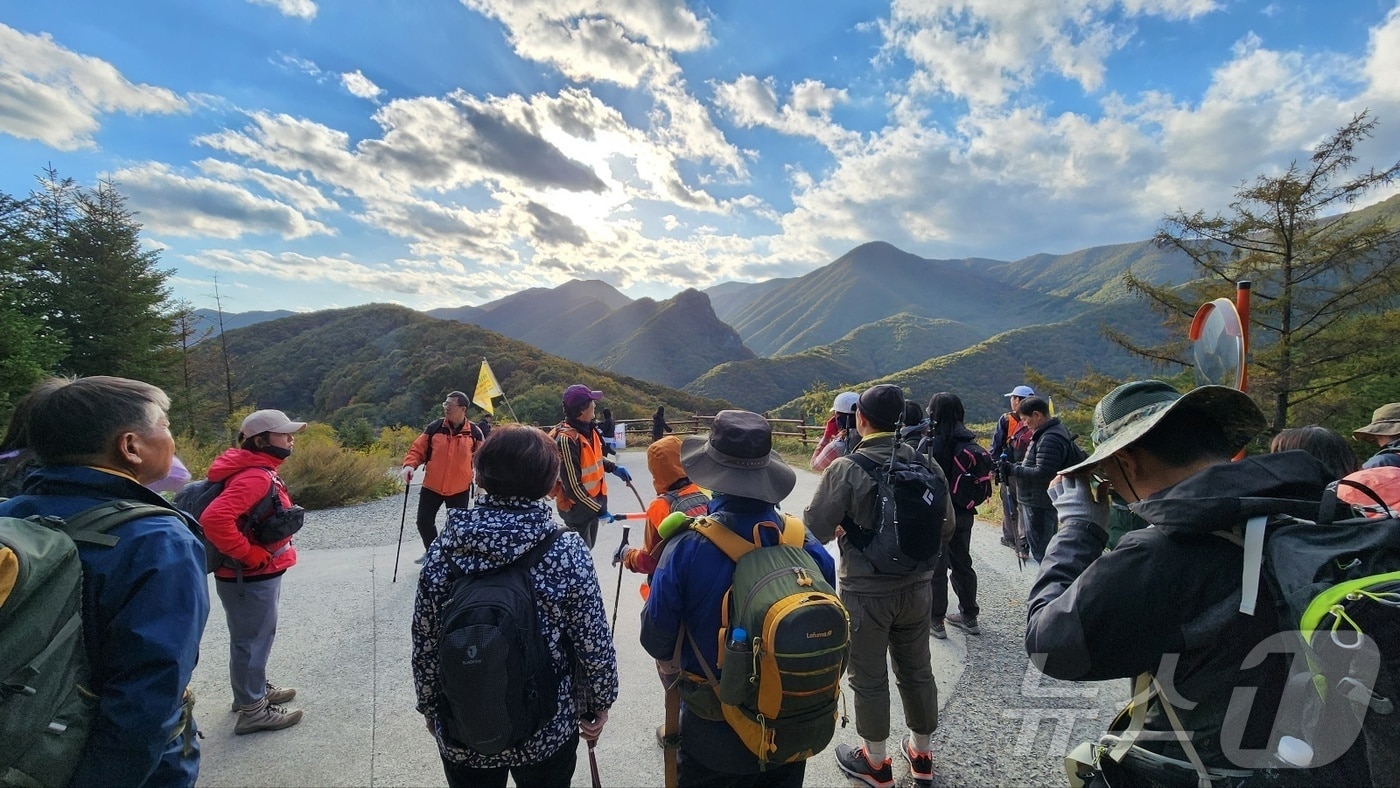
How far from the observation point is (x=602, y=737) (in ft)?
10.2

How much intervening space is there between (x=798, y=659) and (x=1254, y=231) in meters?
19.2

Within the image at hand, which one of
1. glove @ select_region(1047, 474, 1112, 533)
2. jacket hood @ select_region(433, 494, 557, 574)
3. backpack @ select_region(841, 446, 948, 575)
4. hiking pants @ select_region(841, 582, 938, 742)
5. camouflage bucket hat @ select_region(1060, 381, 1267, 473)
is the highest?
camouflage bucket hat @ select_region(1060, 381, 1267, 473)

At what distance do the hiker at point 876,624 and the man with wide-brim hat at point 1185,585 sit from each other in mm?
1412

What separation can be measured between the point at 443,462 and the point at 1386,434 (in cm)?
674

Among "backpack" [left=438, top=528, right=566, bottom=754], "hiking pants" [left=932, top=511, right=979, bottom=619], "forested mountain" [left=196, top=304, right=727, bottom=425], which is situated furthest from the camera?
"forested mountain" [left=196, top=304, right=727, bottom=425]

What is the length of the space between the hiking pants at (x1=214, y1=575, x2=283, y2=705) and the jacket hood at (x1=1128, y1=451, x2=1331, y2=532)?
382 cm

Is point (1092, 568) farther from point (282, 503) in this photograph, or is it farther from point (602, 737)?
point (282, 503)

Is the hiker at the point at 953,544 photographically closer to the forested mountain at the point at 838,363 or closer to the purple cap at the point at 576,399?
the purple cap at the point at 576,399

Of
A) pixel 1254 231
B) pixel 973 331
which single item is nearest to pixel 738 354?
pixel 973 331

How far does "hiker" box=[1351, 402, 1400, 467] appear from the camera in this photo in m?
3.02

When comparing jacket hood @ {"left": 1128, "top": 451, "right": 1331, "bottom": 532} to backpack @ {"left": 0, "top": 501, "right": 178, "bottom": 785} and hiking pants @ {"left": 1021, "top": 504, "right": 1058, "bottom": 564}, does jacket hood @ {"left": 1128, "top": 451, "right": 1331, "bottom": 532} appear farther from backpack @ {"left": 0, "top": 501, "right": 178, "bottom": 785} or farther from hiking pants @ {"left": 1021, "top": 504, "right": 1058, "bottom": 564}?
hiking pants @ {"left": 1021, "top": 504, "right": 1058, "bottom": 564}

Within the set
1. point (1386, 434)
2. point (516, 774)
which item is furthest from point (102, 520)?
point (1386, 434)

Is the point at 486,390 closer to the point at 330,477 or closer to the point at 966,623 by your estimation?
the point at 330,477

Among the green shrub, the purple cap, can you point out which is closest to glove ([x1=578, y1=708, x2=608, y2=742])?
the purple cap
